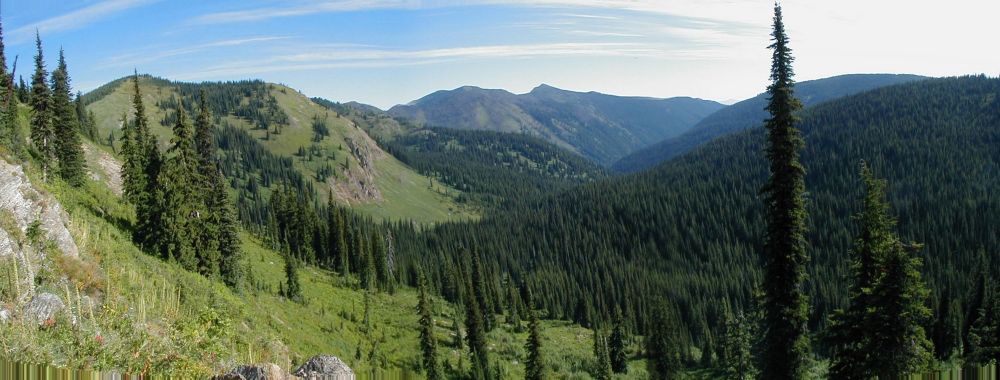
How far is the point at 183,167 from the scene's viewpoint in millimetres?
45219

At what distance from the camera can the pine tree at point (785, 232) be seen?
21.2 m

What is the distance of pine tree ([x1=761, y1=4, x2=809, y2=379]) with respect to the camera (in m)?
21.2

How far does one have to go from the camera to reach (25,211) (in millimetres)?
19375

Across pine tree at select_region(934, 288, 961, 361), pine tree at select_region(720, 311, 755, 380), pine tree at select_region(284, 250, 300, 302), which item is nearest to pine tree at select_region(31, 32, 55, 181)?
pine tree at select_region(284, 250, 300, 302)

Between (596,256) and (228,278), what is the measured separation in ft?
520

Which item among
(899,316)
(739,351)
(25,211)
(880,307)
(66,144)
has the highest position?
(66,144)

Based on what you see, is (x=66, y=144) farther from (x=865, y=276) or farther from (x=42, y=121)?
(x=865, y=276)

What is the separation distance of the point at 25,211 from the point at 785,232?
2928 centimetres

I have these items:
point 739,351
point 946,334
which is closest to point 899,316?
point 739,351

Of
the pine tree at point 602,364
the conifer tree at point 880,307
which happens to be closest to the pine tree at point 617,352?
the pine tree at point 602,364

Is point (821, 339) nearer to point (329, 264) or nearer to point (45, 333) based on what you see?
point (45, 333)

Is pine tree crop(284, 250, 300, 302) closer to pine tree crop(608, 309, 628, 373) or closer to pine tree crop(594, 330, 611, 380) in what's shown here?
pine tree crop(594, 330, 611, 380)

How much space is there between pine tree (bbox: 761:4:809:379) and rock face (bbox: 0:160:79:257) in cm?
2695

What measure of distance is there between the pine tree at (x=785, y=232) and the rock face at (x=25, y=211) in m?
27.0
